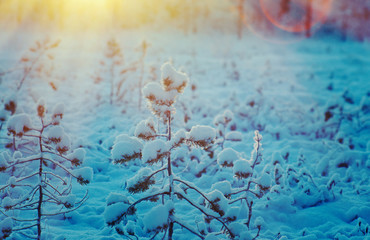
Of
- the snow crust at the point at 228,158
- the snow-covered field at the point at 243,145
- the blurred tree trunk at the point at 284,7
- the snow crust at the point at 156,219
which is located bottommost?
the snow-covered field at the point at 243,145

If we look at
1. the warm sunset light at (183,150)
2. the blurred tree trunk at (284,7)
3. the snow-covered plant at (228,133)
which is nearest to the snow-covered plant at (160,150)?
the warm sunset light at (183,150)

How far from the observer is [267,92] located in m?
12.0

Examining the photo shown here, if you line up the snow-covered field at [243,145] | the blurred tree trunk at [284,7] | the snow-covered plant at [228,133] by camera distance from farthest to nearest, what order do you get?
the blurred tree trunk at [284,7], the snow-covered plant at [228,133], the snow-covered field at [243,145]

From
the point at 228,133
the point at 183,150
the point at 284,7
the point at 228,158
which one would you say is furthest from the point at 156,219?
the point at 284,7

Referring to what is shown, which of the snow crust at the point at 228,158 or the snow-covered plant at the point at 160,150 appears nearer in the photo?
the snow-covered plant at the point at 160,150

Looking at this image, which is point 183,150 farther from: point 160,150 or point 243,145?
point 160,150

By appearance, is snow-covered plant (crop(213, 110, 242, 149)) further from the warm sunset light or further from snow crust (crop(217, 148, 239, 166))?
snow crust (crop(217, 148, 239, 166))

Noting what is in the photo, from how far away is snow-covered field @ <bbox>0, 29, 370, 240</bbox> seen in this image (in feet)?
13.0

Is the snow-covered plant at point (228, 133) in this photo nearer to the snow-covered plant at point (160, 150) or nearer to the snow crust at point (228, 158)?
the snow crust at point (228, 158)

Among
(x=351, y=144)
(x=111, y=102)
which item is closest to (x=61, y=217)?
(x=111, y=102)

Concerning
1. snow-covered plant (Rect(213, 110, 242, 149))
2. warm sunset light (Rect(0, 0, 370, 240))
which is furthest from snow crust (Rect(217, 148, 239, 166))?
snow-covered plant (Rect(213, 110, 242, 149))

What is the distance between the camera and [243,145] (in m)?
7.23

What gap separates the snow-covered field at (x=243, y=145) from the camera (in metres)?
3.95

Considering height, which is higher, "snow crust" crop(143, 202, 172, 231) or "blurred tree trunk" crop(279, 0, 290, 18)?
"blurred tree trunk" crop(279, 0, 290, 18)
